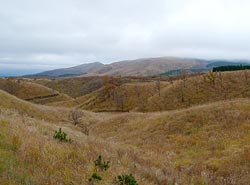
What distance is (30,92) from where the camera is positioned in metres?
158

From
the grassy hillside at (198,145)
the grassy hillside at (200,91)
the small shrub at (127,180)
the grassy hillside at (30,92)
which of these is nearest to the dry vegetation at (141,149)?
the grassy hillside at (198,145)

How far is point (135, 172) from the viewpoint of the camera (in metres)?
8.53

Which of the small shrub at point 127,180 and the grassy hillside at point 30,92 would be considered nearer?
the small shrub at point 127,180

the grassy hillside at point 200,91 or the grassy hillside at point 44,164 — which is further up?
the grassy hillside at point 44,164

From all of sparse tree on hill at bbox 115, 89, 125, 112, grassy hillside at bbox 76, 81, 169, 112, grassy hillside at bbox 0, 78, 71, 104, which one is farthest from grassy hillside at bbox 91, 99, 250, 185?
grassy hillside at bbox 0, 78, 71, 104

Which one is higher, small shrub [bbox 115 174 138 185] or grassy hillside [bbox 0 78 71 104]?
small shrub [bbox 115 174 138 185]

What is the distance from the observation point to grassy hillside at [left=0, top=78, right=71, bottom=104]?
15262 cm

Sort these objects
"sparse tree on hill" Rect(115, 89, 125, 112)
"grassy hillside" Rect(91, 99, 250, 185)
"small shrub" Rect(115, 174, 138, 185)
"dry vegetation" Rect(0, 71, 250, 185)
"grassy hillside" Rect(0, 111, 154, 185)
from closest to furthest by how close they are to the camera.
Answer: "grassy hillside" Rect(0, 111, 154, 185)
"small shrub" Rect(115, 174, 138, 185)
"dry vegetation" Rect(0, 71, 250, 185)
"grassy hillside" Rect(91, 99, 250, 185)
"sparse tree on hill" Rect(115, 89, 125, 112)

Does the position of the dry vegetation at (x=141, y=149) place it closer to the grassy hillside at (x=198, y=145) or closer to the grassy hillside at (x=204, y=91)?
the grassy hillside at (x=198, y=145)

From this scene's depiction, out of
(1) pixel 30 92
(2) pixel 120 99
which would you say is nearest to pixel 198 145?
(2) pixel 120 99

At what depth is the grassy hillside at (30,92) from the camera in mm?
152625

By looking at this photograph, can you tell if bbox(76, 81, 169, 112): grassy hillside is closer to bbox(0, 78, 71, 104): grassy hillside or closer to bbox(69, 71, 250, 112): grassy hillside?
bbox(69, 71, 250, 112): grassy hillside

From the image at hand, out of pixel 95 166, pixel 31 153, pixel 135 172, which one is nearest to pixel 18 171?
pixel 31 153

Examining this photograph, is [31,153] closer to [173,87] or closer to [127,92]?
[173,87]
